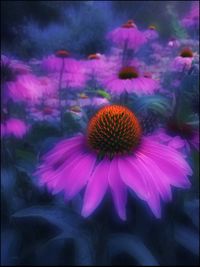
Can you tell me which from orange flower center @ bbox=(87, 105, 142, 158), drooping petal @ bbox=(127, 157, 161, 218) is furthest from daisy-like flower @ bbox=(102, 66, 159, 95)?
drooping petal @ bbox=(127, 157, 161, 218)

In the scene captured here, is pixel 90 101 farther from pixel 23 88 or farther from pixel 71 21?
pixel 71 21

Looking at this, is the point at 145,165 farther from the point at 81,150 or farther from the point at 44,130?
the point at 44,130

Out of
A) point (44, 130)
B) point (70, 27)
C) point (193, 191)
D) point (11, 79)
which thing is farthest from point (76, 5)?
point (193, 191)

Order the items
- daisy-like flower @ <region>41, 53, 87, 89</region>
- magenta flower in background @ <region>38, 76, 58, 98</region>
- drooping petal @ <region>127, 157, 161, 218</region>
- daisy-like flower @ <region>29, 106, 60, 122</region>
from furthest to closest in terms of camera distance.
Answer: daisy-like flower @ <region>29, 106, 60, 122</region>
daisy-like flower @ <region>41, 53, 87, 89</region>
magenta flower in background @ <region>38, 76, 58, 98</region>
drooping petal @ <region>127, 157, 161, 218</region>

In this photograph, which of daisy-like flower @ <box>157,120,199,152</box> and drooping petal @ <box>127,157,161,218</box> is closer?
drooping petal @ <box>127,157,161,218</box>

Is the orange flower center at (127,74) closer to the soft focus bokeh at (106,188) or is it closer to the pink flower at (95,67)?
the soft focus bokeh at (106,188)

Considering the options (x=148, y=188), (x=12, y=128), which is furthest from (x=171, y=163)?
(x=12, y=128)

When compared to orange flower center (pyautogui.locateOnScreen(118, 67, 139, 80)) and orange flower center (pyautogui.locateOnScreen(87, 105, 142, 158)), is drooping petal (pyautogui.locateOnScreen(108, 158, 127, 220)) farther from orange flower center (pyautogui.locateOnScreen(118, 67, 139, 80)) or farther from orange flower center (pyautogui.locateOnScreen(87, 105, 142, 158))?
orange flower center (pyautogui.locateOnScreen(118, 67, 139, 80))
